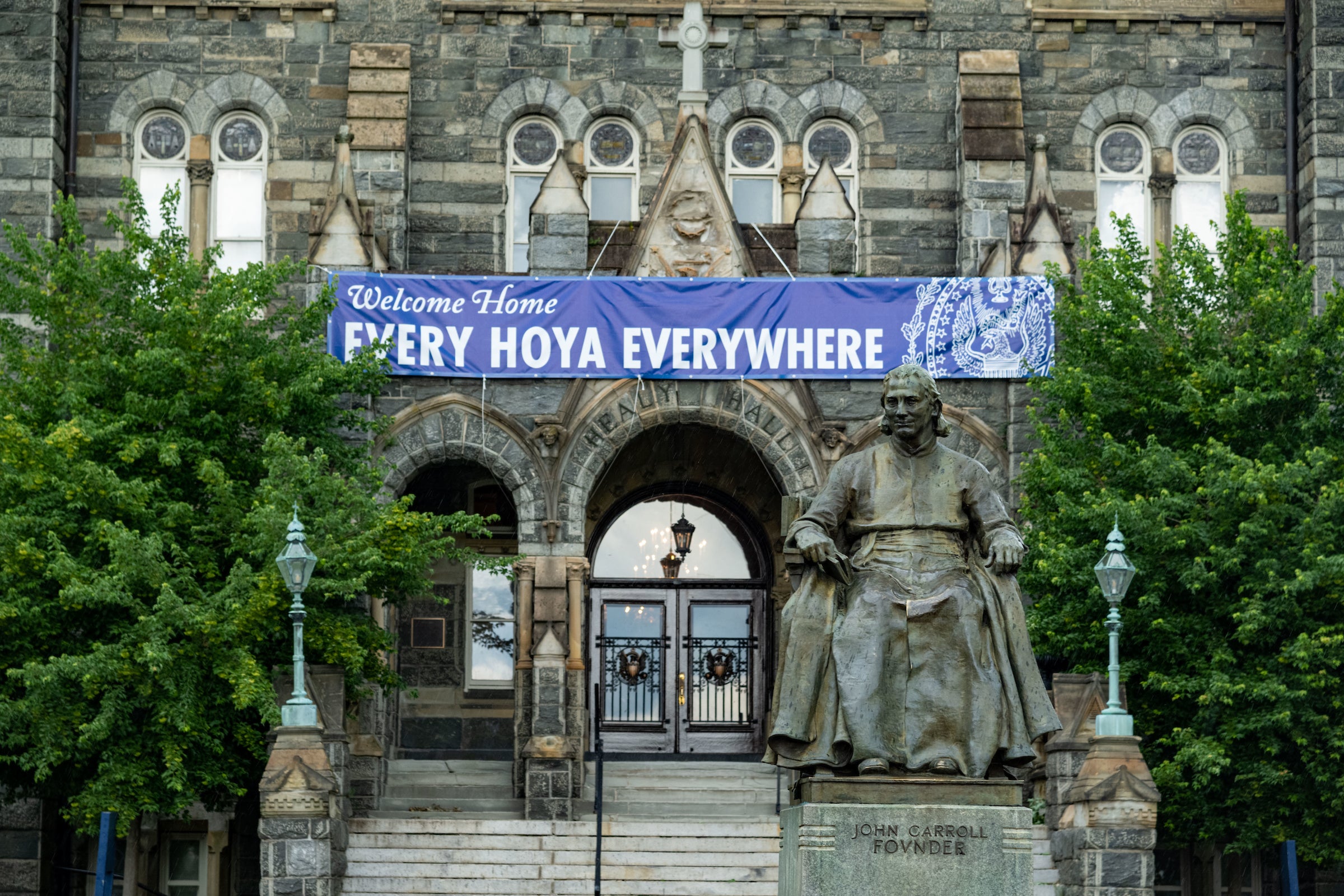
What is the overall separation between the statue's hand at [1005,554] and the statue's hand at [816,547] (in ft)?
2.63

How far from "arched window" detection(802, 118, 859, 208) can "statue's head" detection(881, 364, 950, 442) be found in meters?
16.6

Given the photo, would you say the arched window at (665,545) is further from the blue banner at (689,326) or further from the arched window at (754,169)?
the blue banner at (689,326)

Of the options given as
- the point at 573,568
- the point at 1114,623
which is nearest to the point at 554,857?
the point at 573,568

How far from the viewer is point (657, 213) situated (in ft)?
82.8

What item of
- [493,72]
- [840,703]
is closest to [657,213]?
[493,72]

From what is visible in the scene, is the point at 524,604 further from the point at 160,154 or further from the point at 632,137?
the point at 160,154

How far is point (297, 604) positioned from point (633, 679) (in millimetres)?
9153

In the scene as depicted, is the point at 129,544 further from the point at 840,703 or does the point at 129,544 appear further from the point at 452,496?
the point at 840,703

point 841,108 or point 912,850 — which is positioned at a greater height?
point 841,108

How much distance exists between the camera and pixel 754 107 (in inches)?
1107

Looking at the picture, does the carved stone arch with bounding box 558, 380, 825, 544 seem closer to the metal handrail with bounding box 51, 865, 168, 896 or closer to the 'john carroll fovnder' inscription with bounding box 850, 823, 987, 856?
the metal handrail with bounding box 51, 865, 168, 896

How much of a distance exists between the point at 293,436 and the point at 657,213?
5.02 meters

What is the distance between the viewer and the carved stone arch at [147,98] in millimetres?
27797

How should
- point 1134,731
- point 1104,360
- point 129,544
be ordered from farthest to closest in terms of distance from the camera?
point 1104,360, point 1134,731, point 129,544
